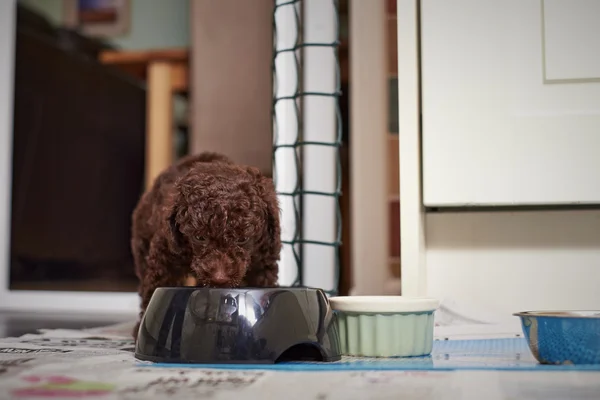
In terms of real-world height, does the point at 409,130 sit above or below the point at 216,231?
above

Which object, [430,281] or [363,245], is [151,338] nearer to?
[430,281]

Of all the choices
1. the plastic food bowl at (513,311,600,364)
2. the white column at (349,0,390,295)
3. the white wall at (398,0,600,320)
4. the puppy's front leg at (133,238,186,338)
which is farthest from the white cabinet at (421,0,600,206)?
the white column at (349,0,390,295)

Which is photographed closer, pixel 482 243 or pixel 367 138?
pixel 482 243

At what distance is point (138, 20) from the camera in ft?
11.9

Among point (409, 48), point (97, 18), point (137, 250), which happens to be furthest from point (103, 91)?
point (409, 48)

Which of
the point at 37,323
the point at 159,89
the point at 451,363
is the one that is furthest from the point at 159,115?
the point at 451,363

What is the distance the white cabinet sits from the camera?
4.48 ft

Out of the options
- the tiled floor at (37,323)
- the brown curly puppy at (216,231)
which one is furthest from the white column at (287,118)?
the tiled floor at (37,323)

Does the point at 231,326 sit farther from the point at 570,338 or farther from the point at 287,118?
the point at 287,118

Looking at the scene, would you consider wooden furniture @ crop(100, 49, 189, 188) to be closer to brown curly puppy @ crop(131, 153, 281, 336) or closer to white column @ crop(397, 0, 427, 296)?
brown curly puppy @ crop(131, 153, 281, 336)

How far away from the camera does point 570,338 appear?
1004 millimetres

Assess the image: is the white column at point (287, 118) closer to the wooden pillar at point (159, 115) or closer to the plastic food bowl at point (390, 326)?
the plastic food bowl at point (390, 326)

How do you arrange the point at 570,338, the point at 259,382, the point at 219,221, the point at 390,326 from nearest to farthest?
the point at 259,382, the point at 570,338, the point at 390,326, the point at 219,221

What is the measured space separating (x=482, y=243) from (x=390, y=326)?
450mm
